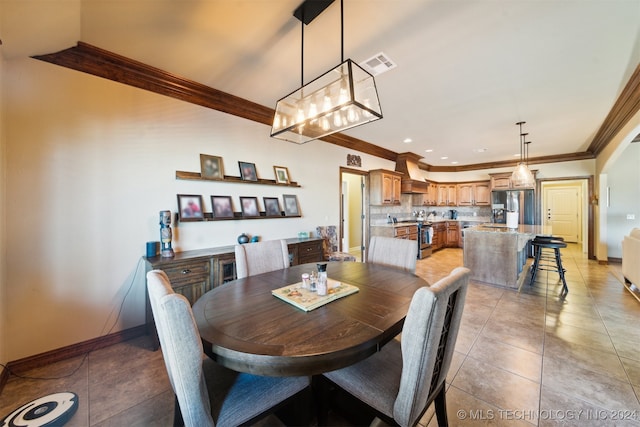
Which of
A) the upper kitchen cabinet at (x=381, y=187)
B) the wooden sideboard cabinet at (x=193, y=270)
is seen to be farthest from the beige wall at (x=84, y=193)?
the upper kitchen cabinet at (x=381, y=187)

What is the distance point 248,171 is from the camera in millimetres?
3352

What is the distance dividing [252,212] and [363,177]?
10.6ft

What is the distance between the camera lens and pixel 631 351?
2158 millimetres

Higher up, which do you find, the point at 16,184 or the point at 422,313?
the point at 16,184

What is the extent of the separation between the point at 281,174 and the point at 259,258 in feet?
6.15

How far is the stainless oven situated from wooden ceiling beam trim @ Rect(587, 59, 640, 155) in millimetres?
3635

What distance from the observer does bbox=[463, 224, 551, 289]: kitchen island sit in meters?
3.84

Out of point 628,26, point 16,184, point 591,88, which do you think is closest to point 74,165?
point 16,184

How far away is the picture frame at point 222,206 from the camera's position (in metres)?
3.03

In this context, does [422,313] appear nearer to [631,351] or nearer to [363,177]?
[631,351]

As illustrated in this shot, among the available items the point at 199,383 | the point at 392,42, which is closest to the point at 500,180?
the point at 392,42

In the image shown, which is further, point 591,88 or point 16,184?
point 591,88

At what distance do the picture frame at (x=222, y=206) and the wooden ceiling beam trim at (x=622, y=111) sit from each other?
4.80m

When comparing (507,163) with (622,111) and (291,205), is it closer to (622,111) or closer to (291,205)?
(622,111)
